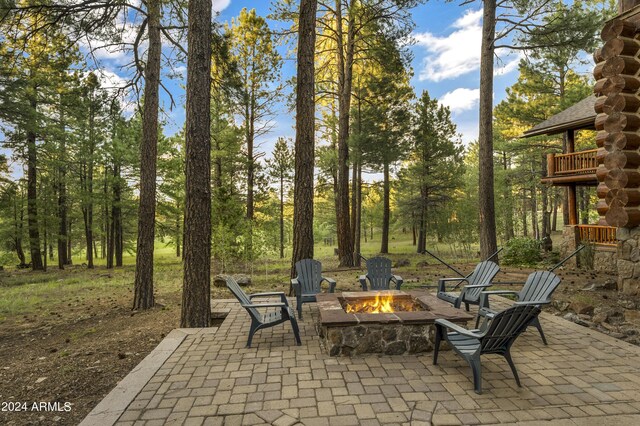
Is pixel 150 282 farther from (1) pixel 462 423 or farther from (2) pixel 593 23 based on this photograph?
(2) pixel 593 23

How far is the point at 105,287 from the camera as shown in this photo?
10.3 metres

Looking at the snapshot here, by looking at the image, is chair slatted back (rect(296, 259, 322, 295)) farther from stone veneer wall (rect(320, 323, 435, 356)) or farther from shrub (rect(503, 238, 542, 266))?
shrub (rect(503, 238, 542, 266))

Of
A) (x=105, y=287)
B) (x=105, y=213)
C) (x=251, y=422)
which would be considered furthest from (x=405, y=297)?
(x=105, y=213)

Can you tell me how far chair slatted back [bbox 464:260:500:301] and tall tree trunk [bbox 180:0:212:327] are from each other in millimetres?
4073

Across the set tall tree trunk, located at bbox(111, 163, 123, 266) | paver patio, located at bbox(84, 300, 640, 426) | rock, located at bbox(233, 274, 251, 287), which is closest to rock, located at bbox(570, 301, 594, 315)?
paver patio, located at bbox(84, 300, 640, 426)

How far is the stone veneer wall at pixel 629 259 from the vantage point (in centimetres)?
623

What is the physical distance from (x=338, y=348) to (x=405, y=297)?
1521mm

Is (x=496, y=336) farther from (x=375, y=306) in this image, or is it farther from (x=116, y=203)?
(x=116, y=203)

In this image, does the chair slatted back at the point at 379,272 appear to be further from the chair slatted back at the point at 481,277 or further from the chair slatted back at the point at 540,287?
the chair slatted back at the point at 540,287

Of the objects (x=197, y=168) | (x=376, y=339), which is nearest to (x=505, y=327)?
(x=376, y=339)

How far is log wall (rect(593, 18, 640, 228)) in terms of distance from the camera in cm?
609

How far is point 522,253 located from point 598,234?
233 cm

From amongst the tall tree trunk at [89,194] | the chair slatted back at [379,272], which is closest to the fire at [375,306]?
the chair slatted back at [379,272]

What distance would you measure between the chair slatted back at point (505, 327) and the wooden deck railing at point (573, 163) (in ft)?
36.7
